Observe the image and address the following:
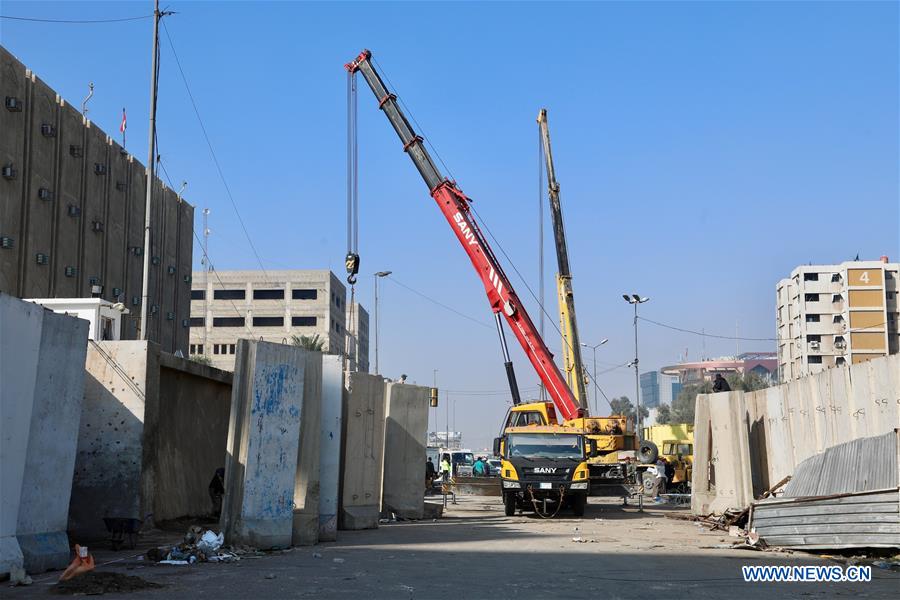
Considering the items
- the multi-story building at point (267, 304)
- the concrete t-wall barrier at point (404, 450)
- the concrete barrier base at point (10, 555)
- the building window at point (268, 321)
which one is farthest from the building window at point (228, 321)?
the concrete barrier base at point (10, 555)

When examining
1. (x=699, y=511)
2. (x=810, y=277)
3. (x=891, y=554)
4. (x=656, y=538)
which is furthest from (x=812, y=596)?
(x=810, y=277)

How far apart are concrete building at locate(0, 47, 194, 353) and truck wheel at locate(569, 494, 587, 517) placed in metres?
18.6

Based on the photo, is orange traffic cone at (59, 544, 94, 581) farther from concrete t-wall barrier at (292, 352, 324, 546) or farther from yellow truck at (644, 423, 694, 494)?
yellow truck at (644, 423, 694, 494)

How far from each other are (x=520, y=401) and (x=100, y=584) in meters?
20.4

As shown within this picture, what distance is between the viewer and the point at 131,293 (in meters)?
47.7

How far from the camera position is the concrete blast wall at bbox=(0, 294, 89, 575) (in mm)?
11141

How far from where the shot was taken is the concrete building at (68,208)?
118 feet

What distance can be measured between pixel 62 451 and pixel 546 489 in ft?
45.2

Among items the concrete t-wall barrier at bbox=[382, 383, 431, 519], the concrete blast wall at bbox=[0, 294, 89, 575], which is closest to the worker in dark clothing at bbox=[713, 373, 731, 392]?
the concrete t-wall barrier at bbox=[382, 383, 431, 519]

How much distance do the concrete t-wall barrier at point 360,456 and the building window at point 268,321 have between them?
85709 millimetres

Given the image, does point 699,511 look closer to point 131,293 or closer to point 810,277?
point 131,293

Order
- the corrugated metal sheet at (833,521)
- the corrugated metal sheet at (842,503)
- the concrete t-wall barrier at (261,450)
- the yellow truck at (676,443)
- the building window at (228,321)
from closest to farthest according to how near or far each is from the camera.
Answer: the corrugated metal sheet at (833,521), the corrugated metal sheet at (842,503), the concrete t-wall barrier at (261,450), the yellow truck at (676,443), the building window at (228,321)

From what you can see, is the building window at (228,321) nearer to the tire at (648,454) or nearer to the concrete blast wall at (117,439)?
the tire at (648,454)

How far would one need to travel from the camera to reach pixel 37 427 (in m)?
12.1
